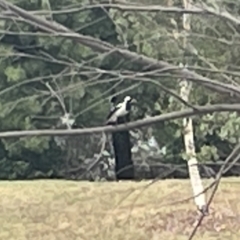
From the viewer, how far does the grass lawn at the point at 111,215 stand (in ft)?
37.4

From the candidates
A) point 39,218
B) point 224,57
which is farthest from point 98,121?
point 224,57

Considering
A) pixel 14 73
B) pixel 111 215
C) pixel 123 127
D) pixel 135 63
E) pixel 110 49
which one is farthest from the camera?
pixel 14 73

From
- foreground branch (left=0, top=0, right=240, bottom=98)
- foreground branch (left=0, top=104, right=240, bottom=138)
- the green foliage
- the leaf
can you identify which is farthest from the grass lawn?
foreground branch (left=0, top=104, right=240, bottom=138)

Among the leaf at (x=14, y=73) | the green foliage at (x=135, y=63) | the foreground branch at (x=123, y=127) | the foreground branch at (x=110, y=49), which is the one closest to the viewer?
the foreground branch at (x=123, y=127)

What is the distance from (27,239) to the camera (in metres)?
11.5

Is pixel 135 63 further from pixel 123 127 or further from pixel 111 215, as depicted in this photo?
pixel 111 215

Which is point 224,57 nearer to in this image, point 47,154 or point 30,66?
point 30,66

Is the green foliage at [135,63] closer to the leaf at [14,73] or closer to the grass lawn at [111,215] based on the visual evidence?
the grass lawn at [111,215]

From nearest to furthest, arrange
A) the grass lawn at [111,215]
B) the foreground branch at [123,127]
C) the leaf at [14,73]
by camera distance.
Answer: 1. the foreground branch at [123,127]
2. the grass lawn at [111,215]
3. the leaf at [14,73]

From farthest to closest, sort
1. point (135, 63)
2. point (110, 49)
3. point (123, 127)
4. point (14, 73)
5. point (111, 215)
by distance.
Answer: point (14, 73)
point (111, 215)
point (135, 63)
point (110, 49)
point (123, 127)

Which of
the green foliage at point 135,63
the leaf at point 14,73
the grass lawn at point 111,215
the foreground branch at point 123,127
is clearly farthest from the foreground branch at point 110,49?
the leaf at point 14,73

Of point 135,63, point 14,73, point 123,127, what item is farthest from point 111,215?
point 123,127

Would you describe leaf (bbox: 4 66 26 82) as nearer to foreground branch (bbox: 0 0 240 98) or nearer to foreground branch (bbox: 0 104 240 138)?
foreground branch (bbox: 0 0 240 98)

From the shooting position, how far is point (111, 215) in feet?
40.2
